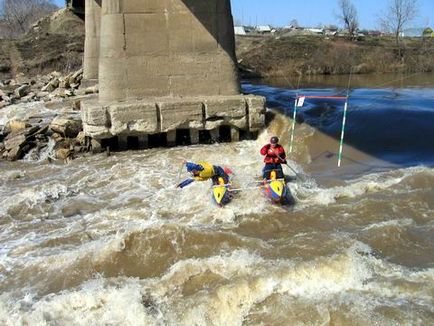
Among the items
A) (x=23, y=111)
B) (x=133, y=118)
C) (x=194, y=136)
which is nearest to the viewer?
(x=133, y=118)

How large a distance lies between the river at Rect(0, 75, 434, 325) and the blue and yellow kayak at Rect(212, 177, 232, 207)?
0.65ft

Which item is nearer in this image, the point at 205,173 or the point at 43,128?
the point at 205,173

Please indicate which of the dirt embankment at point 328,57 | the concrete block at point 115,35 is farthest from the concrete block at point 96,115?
the dirt embankment at point 328,57

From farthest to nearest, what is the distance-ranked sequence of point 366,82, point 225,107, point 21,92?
point 366,82 < point 21,92 < point 225,107

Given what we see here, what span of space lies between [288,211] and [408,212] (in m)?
2.02

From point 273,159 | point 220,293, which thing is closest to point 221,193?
point 273,159

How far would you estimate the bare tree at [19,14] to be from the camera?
3207 inches

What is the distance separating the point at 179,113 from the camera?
1364 centimetres

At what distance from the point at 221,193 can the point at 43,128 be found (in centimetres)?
812

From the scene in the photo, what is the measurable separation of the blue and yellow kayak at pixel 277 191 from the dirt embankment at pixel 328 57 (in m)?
32.9

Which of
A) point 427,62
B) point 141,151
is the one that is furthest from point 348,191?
point 427,62

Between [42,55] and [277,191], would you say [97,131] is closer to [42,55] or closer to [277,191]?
[277,191]

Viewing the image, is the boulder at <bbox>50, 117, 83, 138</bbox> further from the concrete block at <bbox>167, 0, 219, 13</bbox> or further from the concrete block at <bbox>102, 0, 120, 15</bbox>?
the concrete block at <bbox>167, 0, 219, 13</bbox>

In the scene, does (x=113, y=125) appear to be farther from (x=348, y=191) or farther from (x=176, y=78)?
(x=348, y=191)
